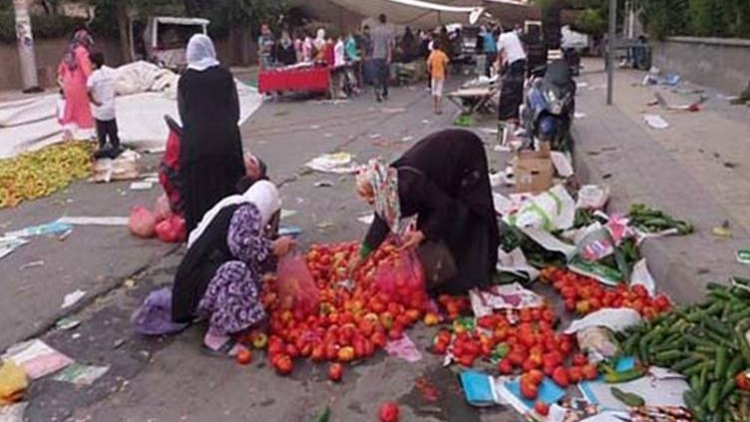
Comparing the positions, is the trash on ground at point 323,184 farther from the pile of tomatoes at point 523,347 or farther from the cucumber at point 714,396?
the cucumber at point 714,396

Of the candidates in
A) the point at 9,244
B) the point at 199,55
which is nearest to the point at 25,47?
the point at 9,244

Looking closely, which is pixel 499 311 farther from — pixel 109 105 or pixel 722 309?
pixel 109 105

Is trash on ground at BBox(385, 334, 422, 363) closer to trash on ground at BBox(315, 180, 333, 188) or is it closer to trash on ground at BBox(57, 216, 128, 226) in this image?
trash on ground at BBox(57, 216, 128, 226)

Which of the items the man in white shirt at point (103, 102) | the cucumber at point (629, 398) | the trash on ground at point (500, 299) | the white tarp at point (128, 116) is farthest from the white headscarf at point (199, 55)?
the white tarp at point (128, 116)

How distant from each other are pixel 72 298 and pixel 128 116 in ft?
31.5

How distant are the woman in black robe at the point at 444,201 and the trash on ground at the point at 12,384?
2.16 metres

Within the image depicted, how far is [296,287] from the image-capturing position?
5035mm

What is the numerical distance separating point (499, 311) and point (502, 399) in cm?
107

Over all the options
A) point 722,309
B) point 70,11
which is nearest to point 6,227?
point 722,309

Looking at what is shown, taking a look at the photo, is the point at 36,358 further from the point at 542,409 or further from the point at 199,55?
the point at 542,409

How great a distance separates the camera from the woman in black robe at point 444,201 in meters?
4.86

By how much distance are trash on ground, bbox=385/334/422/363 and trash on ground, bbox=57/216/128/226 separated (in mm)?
4182

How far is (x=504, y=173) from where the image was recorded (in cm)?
936

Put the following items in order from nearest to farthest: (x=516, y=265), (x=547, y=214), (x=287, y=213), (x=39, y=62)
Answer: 1. (x=516, y=265)
2. (x=547, y=214)
3. (x=287, y=213)
4. (x=39, y=62)
